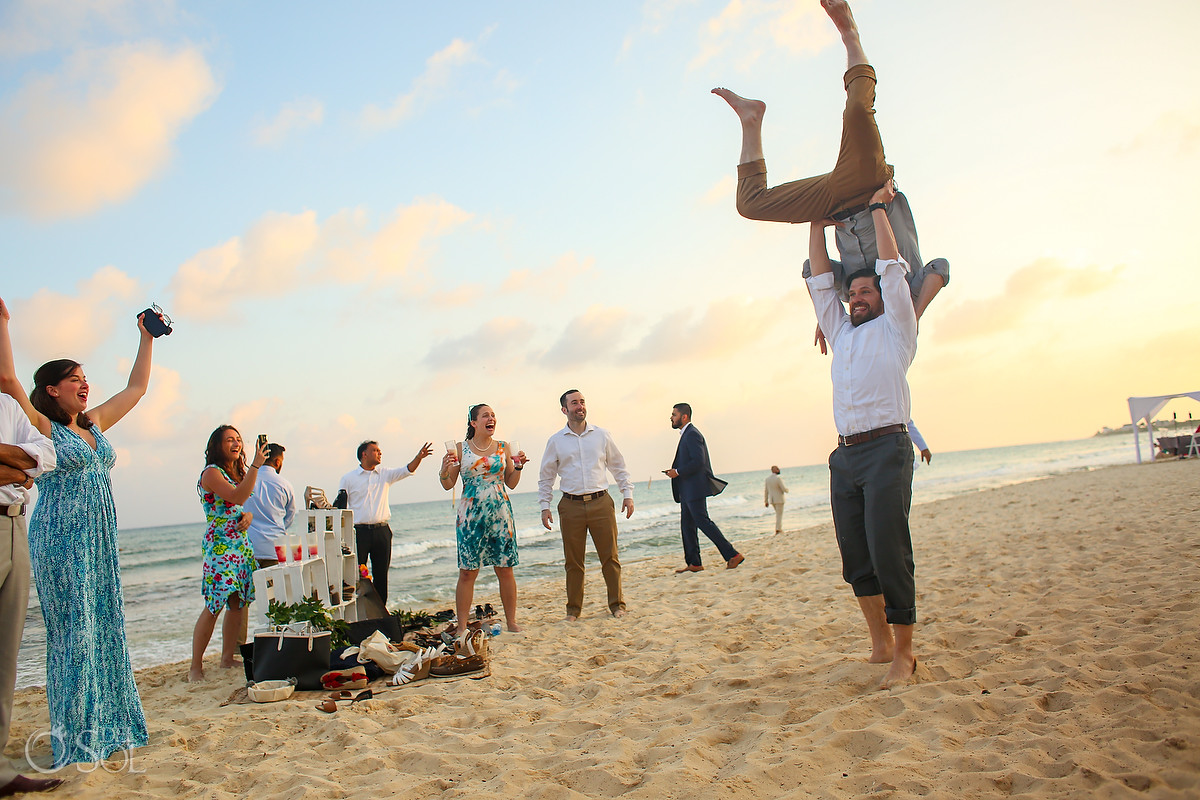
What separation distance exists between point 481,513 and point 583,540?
45.0 inches

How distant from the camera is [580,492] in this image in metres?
6.20

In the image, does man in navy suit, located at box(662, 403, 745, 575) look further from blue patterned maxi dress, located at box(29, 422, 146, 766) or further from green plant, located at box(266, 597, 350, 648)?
blue patterned maxi dress, located at box(29, 422, 146, 766)

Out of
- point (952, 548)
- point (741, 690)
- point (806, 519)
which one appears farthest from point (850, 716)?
point (806, 519)

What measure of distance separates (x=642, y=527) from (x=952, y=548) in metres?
14.9

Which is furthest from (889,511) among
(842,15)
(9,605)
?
(9,605)

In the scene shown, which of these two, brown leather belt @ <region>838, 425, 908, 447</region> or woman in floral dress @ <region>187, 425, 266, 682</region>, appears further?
woman in floral dress @ <region>187, 425, 266, 682</region>

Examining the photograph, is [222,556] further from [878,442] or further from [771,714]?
[878,442]

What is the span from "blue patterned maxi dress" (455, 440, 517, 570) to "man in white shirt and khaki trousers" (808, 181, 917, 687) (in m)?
3.08

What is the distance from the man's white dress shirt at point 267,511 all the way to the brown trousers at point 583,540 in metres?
2.66

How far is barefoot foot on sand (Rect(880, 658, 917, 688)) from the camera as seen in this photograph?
313 cm

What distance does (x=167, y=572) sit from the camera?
20.0m

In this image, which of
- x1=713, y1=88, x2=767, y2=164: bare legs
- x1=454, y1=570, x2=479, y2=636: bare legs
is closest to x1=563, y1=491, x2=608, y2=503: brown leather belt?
x1=454, y1=570, x2=479, y2=636: bare legs

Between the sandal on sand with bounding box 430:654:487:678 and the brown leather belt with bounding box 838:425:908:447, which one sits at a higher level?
the brown leather belt with bounding box 838:425:908:447

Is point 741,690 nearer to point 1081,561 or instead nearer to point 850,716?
point 850,716
